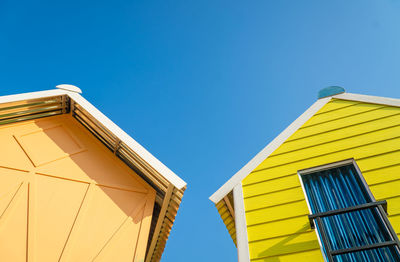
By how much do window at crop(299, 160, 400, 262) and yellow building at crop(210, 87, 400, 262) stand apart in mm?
11

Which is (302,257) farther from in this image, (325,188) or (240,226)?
(325,188)

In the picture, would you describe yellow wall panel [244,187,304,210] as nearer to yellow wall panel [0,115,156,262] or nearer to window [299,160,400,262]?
window [299,160,400,262]

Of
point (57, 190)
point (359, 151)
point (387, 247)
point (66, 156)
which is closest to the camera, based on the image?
point (387, 247)

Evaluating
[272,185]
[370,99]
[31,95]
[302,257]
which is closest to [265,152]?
[272,185]

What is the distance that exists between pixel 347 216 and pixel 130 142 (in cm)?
417

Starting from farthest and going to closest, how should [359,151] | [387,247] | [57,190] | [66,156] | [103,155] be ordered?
[103,155], [66,156], [57,190], [359,151], [387,247]

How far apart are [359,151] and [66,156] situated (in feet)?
18.5

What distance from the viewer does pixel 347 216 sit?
3.99 metres

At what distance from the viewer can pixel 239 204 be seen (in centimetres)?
480

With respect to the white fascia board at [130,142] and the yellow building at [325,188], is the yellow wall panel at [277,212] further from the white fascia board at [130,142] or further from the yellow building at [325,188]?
the white fascia board at [130,142]

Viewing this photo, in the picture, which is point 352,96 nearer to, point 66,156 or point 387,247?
point 387,247

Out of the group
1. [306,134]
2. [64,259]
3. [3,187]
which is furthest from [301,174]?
[3,187]

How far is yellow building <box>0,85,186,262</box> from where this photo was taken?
488 cm

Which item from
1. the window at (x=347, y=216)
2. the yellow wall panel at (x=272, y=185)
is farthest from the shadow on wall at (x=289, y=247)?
the yellow wall panel at (x=272, y=185)
